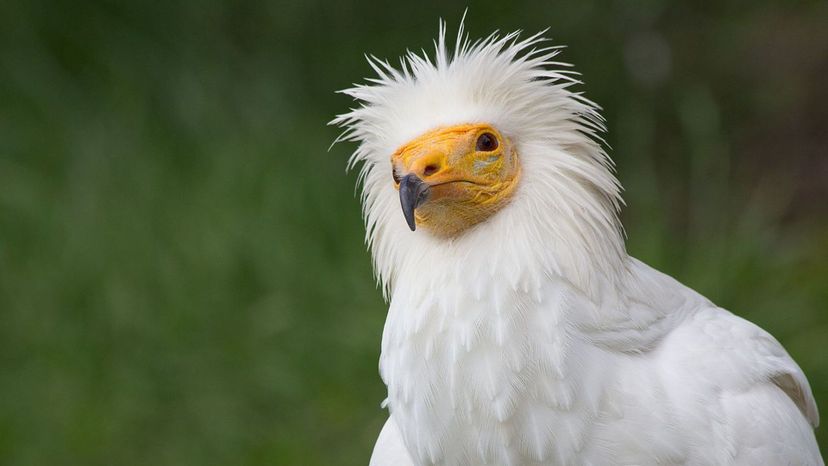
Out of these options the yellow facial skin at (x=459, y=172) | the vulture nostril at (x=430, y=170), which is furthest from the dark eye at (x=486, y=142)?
the vulture nostril at (x=430, y=170)

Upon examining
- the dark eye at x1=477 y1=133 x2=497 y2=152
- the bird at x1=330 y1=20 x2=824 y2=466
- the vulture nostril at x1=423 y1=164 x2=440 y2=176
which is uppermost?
the dark eye at x1=477 y1=133 x2=497 y2=152

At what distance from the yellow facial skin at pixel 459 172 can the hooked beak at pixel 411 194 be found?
0.01 metres

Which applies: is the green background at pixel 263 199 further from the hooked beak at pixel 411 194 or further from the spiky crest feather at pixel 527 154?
the hooked beak at pixel 411 194

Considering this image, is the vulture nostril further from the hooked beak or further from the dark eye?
the dark eye

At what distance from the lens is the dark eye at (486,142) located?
8.79ft

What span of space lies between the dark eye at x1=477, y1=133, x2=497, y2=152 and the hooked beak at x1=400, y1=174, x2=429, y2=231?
18 centimetres

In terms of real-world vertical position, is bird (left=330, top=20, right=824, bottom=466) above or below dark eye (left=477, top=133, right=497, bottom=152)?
below

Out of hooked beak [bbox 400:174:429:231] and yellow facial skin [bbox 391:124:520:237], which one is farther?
yellow facial skin [bbox 391:124:520:237]

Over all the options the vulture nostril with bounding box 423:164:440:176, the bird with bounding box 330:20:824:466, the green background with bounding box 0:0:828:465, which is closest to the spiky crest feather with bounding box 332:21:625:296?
the bird with bounding box 330:20:824:466

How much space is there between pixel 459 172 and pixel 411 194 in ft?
0.52

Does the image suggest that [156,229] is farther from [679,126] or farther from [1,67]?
[679,126]

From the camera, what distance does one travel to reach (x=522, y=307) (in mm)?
2596

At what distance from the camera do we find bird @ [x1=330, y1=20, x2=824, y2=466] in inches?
102

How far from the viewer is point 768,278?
568 centimetres
